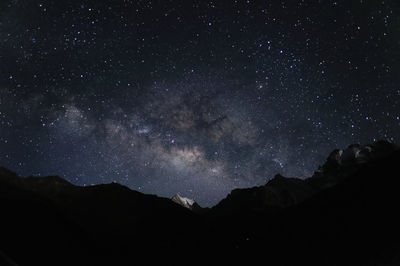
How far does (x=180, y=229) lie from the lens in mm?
58312

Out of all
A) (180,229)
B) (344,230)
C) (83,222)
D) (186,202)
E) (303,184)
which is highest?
(303,184)

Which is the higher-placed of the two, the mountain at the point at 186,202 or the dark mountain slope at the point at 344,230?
the mountain at the point at 186,202

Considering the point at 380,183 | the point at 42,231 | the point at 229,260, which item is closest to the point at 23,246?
the point at 42,231

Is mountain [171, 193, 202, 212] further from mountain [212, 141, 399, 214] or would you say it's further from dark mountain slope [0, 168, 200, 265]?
dark mountain slope [0, 168, 200, 265]

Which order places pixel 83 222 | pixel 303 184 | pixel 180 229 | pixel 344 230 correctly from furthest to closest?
1. pixel 303 184
2. pixel 180 229
3. pixel 83 222
4. pixel 344 230

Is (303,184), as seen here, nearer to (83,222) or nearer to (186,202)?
(186,202)

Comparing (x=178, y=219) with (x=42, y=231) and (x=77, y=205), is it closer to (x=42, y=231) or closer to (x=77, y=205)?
(x=77, y=205)

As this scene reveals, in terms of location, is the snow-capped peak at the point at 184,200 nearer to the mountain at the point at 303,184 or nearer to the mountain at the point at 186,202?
the mountain at the point at 186,202

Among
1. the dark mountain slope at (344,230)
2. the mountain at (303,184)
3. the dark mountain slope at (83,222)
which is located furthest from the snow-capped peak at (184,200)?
the dark mountain slope at (344,230)

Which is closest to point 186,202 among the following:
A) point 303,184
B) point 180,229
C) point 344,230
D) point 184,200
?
point 184,200

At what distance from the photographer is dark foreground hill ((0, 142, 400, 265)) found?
87.6ft

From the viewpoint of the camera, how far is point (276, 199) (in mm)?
106375

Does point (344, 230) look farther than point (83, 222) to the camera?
No

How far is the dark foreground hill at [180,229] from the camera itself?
87.6 feet
